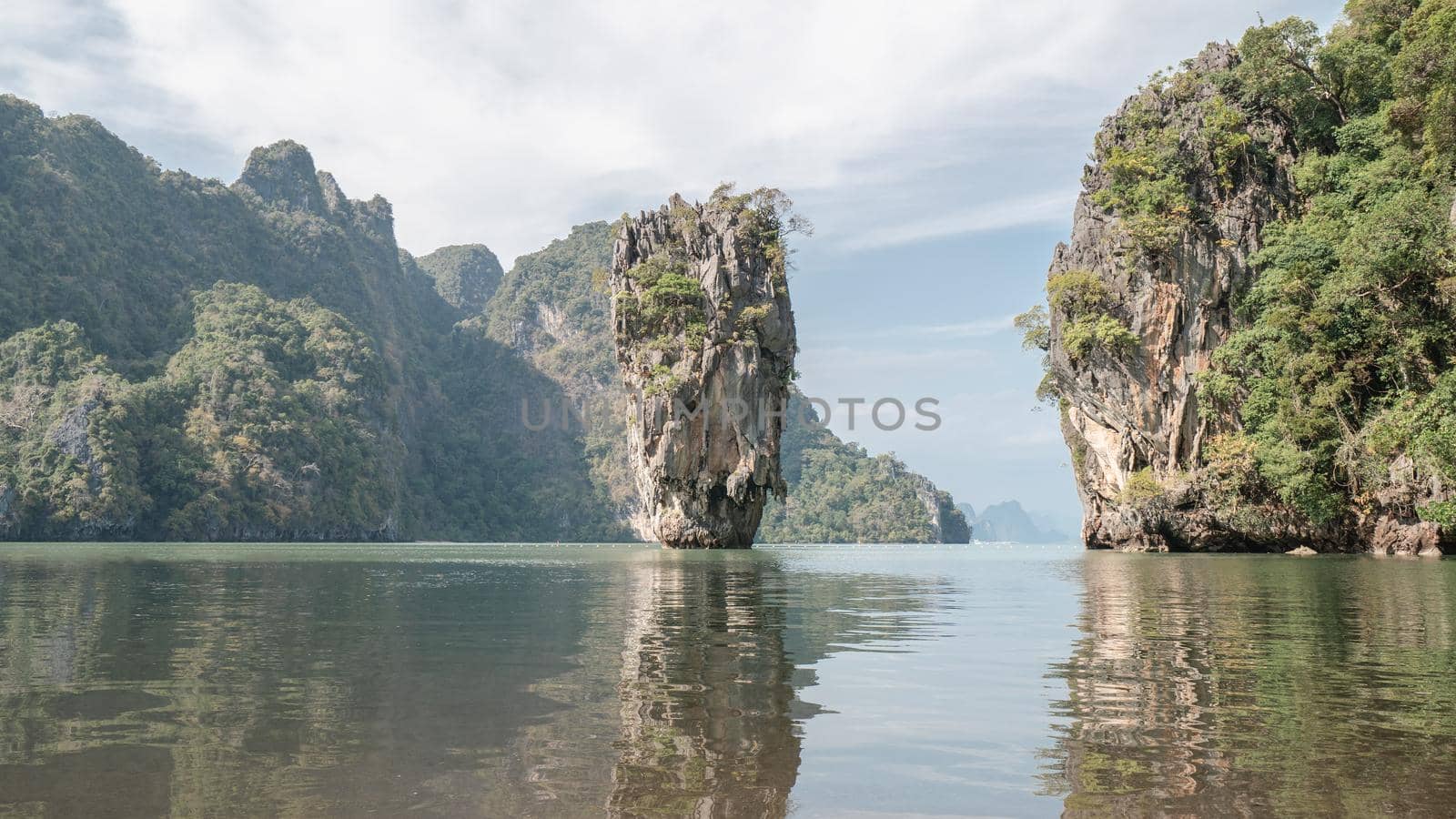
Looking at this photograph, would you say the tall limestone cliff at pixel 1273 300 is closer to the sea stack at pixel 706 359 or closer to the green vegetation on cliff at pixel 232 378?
the sea stack at pixel 706 359

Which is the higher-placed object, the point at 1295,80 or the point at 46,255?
the point at 46,255

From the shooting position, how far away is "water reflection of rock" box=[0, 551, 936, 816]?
16.2ft

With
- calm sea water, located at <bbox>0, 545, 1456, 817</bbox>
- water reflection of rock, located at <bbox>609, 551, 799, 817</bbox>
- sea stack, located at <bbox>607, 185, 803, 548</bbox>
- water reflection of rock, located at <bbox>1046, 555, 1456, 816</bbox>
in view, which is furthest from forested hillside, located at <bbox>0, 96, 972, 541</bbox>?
water reflection of rock, located at <bbox>1046, 555, 1456, 816</bbox>

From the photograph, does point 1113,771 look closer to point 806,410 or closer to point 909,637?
point 909,637

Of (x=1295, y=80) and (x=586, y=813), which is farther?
(x=1295, y=80)

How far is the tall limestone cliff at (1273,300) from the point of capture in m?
31.3

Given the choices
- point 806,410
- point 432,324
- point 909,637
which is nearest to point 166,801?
point 909,637

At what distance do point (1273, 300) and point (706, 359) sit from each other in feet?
91.9

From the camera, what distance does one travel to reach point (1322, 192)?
40.5 m

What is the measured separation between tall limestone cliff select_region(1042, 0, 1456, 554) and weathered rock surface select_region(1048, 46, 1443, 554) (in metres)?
0.09

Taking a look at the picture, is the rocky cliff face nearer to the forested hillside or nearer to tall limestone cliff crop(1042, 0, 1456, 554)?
tall limestone cliff crop(1042, 0, 1456, 554)

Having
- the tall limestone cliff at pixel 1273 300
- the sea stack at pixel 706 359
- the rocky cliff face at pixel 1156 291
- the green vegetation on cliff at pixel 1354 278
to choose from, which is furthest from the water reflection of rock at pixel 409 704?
the sea stack at pixel 706 359

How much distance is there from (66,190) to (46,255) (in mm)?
12162

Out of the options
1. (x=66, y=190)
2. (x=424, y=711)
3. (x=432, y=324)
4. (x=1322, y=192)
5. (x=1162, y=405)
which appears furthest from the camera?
(x=432, y=324)
